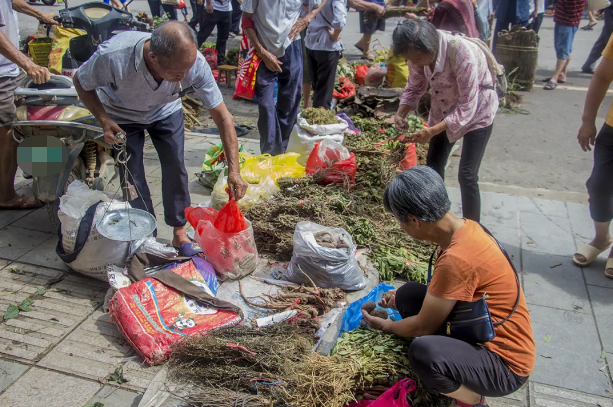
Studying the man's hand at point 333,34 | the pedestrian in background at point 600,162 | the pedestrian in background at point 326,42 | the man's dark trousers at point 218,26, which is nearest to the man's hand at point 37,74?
the pedestrian in background at point 326,42

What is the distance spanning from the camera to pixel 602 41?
369 inches

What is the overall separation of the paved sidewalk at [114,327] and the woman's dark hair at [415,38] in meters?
1.80

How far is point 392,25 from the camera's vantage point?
17250 mm

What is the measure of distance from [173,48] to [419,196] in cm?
165

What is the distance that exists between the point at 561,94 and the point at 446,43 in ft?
20.6

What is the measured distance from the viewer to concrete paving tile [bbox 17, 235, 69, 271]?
3.70m

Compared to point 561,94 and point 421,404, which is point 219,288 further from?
point 561,94

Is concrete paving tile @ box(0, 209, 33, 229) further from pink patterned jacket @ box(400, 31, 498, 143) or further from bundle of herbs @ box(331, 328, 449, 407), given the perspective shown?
pink patterned jacket @ box(400, 31, 498, 143)

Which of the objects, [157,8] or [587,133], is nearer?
[587,133]

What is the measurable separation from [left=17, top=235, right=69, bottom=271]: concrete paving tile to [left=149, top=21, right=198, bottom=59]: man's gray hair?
1746mm

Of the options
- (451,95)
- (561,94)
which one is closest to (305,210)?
(451,95)

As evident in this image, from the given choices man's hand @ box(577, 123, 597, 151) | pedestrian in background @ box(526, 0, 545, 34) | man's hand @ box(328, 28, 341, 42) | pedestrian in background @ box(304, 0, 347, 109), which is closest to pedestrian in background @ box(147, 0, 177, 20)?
pedestrian in background @ box(304, 0, 347, 109)

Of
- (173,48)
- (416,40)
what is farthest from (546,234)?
(173,48)

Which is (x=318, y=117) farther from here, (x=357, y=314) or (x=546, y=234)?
(x=357, y=314)
